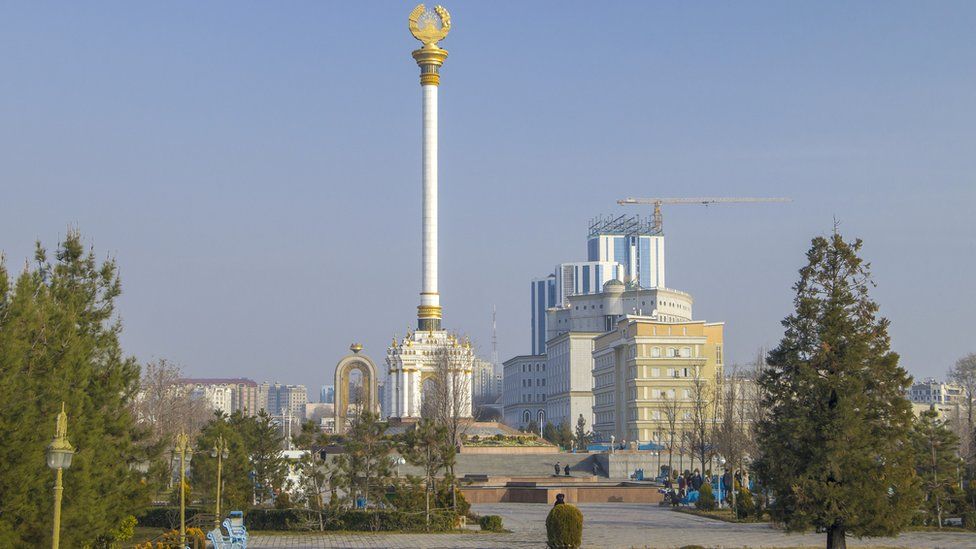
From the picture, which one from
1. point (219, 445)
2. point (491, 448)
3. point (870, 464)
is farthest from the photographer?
point (491, 448)

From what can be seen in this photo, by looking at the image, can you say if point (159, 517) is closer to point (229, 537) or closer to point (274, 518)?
point (274, 518)

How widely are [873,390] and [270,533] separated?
15.4 meters

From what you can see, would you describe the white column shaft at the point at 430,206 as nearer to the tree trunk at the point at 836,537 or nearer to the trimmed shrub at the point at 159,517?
the trimmed shrub at the point at 159,517

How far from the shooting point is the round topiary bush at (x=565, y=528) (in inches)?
902

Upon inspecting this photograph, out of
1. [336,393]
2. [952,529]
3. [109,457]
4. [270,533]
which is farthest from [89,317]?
[336,393]

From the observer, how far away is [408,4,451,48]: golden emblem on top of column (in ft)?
267

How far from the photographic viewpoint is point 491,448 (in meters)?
63.5

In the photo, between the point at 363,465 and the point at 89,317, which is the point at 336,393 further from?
the point at 89,317

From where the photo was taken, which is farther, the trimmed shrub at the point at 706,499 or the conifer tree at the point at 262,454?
the trimmed shrub at the point at 706,499

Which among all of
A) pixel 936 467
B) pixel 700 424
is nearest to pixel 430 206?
pixel 700 424

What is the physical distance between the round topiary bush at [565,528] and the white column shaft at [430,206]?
58575 millimetres

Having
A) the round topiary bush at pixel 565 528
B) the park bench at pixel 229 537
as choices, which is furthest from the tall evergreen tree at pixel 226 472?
the round topiary bush at pixel 565 528

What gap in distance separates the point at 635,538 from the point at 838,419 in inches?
321

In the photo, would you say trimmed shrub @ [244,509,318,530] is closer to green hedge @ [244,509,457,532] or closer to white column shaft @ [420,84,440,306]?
green hedge @ [244,509,457,532]
